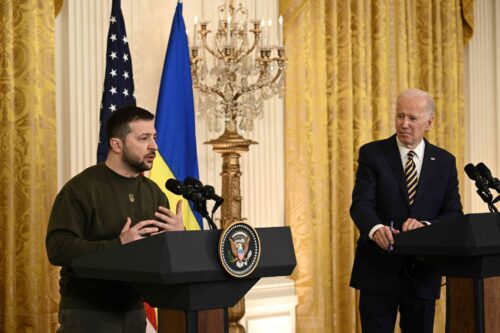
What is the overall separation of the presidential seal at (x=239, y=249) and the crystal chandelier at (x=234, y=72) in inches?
98.7

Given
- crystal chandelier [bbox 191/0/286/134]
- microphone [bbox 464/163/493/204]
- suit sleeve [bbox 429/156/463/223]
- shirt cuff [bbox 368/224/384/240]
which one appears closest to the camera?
microphone [bbox 464/163/493/204]

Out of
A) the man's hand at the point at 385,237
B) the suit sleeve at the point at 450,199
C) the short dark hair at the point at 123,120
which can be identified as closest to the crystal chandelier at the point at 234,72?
the suit sleeve at the point at 450,199

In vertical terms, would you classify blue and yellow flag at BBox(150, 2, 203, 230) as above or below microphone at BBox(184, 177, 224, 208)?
above

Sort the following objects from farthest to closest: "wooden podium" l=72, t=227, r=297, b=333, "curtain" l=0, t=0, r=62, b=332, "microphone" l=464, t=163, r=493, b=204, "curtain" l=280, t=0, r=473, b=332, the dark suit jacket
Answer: "curtain" l=280, t=0, r=473, b=332, "curtain" l=0, t=0, r=62, b=332, the dark suit jacket, "microphone" l=464, t=163, r=493, b=204, "wooden podium" l=72, t=227, r=297, b=333

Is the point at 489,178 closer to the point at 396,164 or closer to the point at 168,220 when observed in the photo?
the point at 396,164

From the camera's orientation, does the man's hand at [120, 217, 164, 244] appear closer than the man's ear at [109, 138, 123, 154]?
Yes

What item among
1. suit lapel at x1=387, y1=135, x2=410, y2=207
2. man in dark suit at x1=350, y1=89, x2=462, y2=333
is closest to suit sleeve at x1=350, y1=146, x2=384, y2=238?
man in dark suit at x1=350, y1=89, x2=462, y2=333

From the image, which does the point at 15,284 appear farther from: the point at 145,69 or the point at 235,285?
the point at 235,285

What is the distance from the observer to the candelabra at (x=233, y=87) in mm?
5133

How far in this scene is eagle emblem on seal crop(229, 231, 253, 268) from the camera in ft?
8.84

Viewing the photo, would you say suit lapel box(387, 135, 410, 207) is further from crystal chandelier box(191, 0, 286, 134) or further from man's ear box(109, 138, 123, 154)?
man's ear box(109, 138, 123, 154)

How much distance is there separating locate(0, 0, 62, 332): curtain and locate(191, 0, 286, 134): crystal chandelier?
1.06 m

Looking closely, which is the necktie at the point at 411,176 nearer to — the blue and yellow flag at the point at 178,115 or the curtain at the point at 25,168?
the blue and yellow flag at the point at 178,115

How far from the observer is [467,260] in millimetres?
3518
